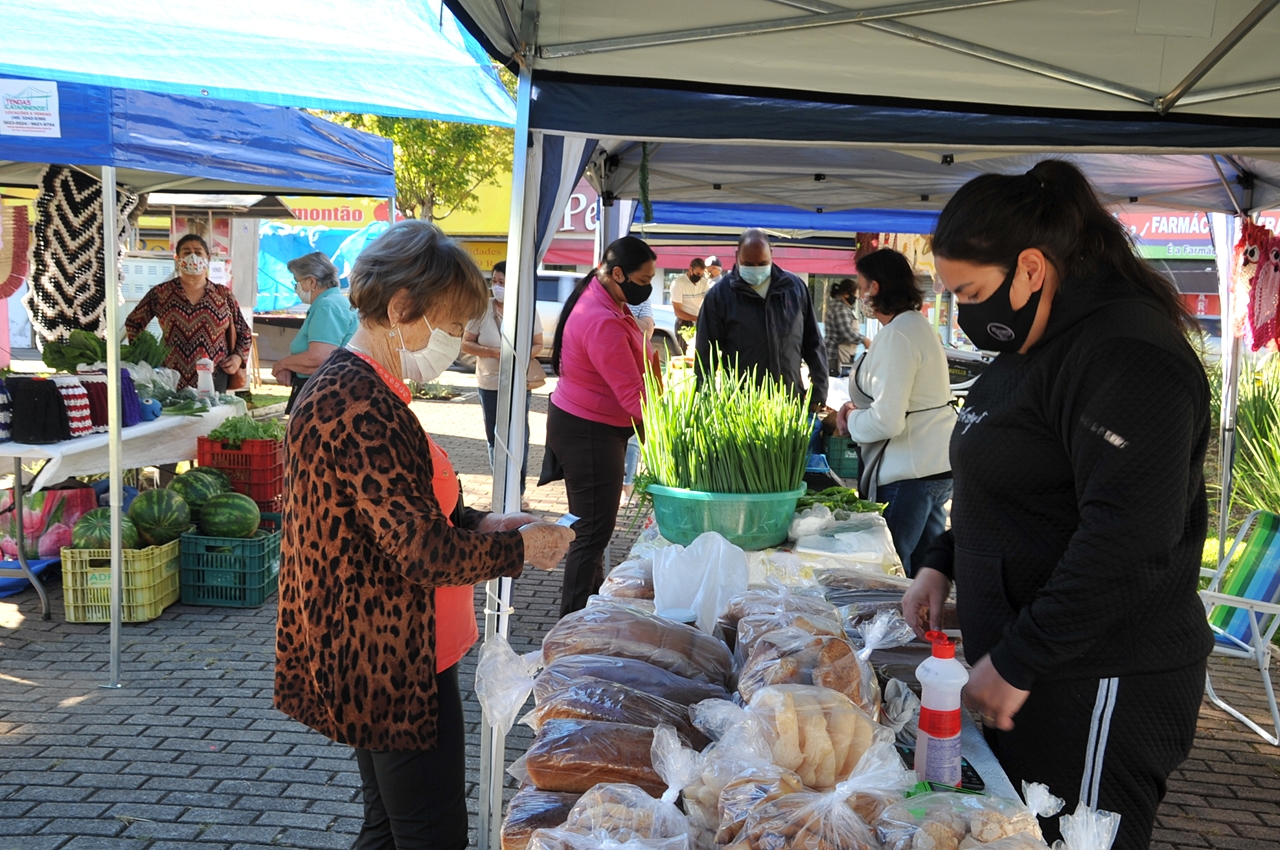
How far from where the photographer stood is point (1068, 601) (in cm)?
169

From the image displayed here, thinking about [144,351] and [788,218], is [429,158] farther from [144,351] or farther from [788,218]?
[144,351]

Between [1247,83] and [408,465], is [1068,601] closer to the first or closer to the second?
[408,465]

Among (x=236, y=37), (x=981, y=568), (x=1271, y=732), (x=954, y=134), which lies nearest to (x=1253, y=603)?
(x=1271, y=732)

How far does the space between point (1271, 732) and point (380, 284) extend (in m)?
4.73

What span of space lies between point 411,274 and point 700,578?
1086mm

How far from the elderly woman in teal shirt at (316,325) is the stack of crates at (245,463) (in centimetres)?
56

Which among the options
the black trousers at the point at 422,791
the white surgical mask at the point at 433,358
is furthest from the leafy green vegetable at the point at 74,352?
the black trousers at the point at 422,791

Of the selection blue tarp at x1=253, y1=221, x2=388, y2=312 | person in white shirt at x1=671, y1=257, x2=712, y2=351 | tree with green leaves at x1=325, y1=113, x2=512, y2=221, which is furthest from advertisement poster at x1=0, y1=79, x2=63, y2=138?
blue tarp at x1=253, y1=221, x2=388, y2=312

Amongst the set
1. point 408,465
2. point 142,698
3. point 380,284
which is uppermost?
point 380,284

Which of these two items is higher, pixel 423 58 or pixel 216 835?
pixel 423 58

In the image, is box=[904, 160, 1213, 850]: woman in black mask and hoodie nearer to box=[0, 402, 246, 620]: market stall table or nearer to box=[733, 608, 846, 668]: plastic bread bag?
box=[733, 608, 846, 668]: plastic bread bag

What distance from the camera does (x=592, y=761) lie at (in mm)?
1594

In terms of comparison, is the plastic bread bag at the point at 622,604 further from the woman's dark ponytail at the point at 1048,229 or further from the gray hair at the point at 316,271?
the gray hair at the point at 316,271

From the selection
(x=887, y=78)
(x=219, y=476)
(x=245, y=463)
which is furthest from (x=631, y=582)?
(x=245, y=463)
